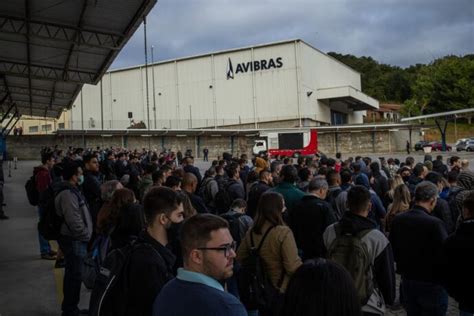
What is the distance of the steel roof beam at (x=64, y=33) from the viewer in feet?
42.4

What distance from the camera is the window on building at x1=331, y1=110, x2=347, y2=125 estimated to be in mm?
67562

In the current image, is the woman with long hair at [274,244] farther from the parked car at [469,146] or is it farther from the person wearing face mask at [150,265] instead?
the parked car at [469,146]

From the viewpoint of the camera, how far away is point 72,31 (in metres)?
13.6

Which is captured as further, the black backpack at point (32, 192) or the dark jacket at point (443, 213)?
the black backpack at point (32, 192)

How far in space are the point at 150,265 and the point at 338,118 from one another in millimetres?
69232

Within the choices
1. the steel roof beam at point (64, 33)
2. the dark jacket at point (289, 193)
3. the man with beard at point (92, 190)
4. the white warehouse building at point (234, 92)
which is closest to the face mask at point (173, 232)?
the dark jacket at point (289, 193)

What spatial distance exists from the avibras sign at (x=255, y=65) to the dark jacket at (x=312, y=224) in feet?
176

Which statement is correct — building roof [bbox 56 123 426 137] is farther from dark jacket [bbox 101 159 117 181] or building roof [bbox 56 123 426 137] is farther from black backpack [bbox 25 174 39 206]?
black backpack [bbox 25 174 39 206]

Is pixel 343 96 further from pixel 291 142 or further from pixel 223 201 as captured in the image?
pixel 223 201

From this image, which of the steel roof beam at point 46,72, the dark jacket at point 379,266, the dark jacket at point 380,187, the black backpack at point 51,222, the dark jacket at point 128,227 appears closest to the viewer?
the dark jacket at point 128,227

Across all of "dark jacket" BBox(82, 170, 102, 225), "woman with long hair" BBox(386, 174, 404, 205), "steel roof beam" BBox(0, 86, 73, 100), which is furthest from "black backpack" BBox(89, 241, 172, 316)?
"steel roof beam" BBox(0, 86, 73, 100)

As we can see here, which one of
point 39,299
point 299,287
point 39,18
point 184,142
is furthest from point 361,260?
point 184,142

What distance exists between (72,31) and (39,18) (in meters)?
1.14

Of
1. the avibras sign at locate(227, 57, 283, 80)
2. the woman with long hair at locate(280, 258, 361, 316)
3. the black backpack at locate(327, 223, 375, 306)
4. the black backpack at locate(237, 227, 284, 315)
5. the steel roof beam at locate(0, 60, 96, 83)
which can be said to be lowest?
the black backpack at locate(237, 227, 284, 315)
